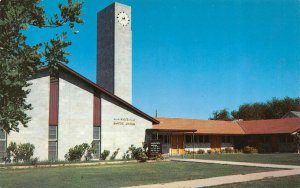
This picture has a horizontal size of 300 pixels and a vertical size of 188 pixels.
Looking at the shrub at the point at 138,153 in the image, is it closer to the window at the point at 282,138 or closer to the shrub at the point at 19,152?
the shrub at the point at 19,152

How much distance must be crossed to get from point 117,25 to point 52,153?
23.8 m

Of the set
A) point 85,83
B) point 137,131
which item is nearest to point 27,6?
point 85,83

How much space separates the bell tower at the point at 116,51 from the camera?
47812mm

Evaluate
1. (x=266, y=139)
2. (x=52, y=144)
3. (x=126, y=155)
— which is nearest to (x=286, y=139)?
(x=266, y=139)

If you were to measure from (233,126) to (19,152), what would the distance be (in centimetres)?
3238

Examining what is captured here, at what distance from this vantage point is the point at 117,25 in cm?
4809

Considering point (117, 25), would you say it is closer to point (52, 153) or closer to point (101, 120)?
point (101, 120)

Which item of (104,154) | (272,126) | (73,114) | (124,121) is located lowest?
(104,154)

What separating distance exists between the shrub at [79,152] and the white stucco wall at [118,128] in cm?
137

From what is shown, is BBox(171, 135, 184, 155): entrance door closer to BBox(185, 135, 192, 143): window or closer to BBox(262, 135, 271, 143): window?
BBox(185, 135, 192, 143): window

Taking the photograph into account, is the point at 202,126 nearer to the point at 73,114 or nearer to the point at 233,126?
the point at 233,126

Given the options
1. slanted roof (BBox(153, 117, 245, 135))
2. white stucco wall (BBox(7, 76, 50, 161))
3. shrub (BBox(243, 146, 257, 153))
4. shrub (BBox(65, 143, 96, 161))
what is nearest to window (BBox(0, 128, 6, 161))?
white stucco wall (BBox(7, 76, 50, 161))

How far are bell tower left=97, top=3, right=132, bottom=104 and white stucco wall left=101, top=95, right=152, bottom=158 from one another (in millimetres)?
14342

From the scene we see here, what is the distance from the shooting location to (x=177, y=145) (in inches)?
1697
